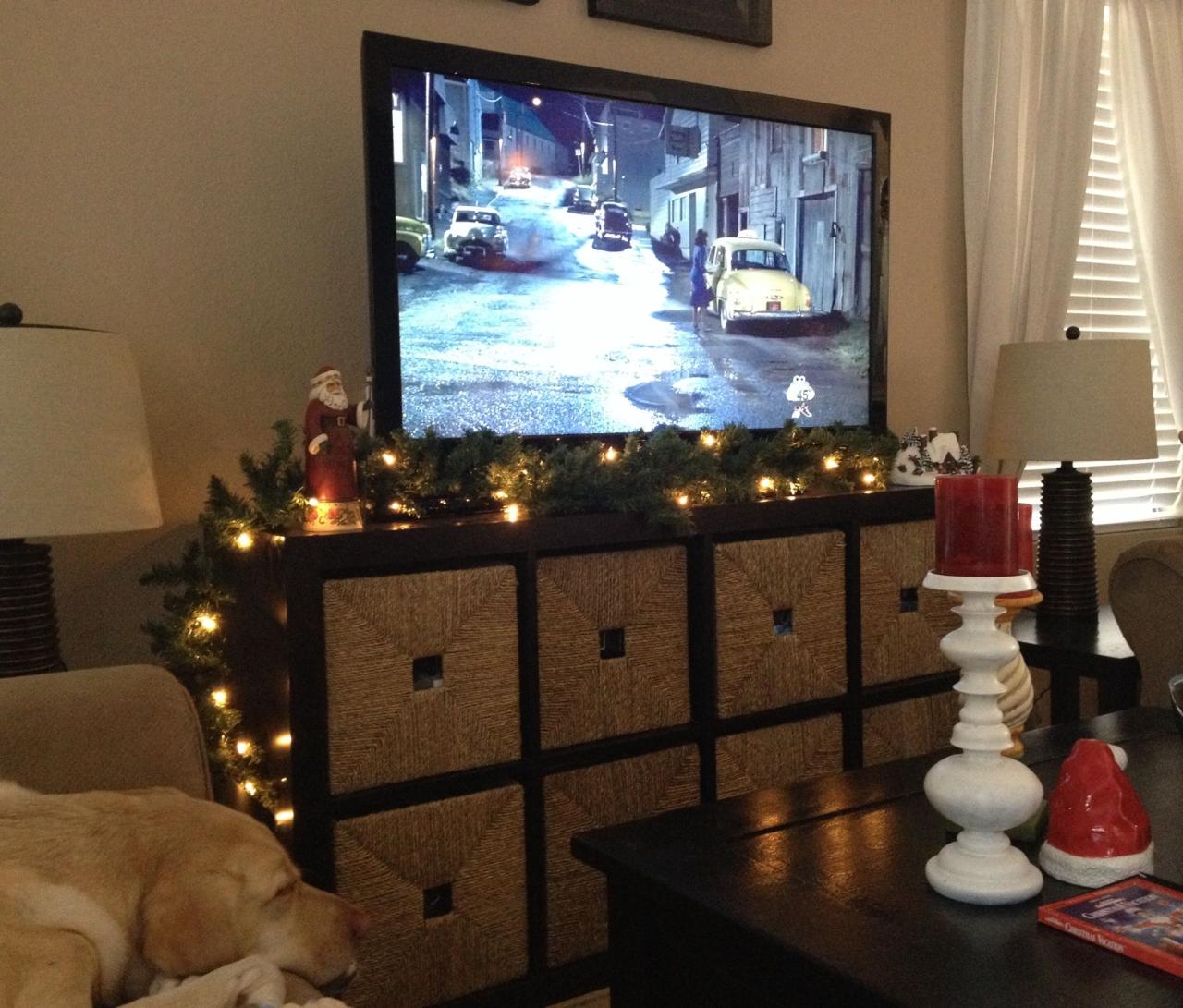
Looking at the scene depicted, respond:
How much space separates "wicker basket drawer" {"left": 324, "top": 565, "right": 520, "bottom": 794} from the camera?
1.77m

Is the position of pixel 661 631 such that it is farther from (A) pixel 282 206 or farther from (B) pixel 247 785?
(A) pixel 282 206

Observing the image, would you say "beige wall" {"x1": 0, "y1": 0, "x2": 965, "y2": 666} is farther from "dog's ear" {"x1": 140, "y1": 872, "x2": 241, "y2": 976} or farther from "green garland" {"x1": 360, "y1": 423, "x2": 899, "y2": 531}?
"dog's ear" {"x1": 140, "y1": 872, "x2": 241, "y2": 976}

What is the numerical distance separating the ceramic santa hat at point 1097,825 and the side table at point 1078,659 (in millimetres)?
1236

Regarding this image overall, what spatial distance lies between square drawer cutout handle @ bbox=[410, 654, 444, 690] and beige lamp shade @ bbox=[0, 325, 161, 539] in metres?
0.50

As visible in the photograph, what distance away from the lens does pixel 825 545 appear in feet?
7.60

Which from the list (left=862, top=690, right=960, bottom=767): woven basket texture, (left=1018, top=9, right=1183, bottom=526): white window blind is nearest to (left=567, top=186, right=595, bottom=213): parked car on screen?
(left=862, top=690, right=960, bottom=767): woven basket texture

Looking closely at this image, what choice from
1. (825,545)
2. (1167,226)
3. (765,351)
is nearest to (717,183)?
(765,351)

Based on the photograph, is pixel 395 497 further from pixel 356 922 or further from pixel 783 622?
pixel 356 922

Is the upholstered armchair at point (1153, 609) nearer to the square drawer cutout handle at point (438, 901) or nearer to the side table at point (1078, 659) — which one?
the side table at point (1078, 659)

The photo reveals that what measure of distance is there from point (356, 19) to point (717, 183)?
0.85 m

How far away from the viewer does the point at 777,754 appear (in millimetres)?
2260

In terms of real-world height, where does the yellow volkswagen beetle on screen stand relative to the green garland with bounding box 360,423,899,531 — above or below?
above

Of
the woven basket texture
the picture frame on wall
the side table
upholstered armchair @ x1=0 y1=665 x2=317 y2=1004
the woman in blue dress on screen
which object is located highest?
the picture frame on wall

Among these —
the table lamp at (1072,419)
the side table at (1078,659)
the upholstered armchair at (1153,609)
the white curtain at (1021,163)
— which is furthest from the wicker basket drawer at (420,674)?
the white curtain at (1021,163)
